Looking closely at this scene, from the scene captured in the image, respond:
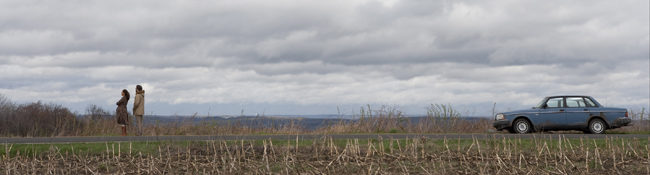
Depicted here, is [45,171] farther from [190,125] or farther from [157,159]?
[190,125]

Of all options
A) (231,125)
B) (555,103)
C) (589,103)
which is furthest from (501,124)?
(231,125)

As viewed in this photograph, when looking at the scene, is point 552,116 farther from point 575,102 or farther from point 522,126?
point 522,126

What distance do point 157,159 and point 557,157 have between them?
8.02m

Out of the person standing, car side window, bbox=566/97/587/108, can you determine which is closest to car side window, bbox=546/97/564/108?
car side window, bbox=566/97/587/108

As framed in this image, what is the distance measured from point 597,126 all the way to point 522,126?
2504 mm

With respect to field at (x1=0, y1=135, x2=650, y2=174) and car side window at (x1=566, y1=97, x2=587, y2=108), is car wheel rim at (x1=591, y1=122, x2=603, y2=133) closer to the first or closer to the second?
car side window at (x1=566, y1=97, x2=587, y2=108)

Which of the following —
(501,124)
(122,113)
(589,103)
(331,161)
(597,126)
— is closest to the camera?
(331,161)

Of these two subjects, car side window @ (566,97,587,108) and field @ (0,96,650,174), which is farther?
car side window @ (566,97,587,108)

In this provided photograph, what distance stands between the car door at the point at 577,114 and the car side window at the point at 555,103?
0.27m

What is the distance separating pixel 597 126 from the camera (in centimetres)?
2358

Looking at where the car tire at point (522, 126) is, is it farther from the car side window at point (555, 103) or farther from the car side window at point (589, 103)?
the car side window at point (589, 103)

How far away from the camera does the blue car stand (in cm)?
2348

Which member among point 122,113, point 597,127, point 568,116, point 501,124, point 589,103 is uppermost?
point 589,103

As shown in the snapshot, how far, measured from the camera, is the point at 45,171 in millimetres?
12320
